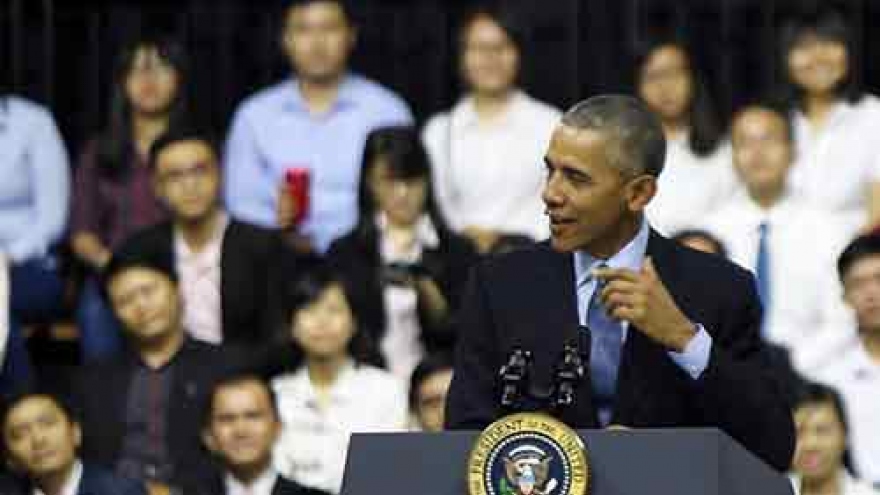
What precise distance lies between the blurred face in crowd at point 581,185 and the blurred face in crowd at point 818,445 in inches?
140

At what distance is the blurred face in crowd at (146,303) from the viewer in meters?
10.1

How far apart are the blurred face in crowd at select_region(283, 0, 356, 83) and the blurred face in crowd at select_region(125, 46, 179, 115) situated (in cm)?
51

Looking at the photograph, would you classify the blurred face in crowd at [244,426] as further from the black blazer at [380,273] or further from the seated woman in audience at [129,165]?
the seated woman in audience at [129,165]

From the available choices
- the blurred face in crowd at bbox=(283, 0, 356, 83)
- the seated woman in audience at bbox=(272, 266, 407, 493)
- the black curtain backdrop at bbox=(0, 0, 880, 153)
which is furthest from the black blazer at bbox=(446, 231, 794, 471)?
the black curtain backdrop at bbox=(0, 0, 880, 153)

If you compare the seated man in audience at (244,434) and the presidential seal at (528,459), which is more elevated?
the presidential seal at (528,459)

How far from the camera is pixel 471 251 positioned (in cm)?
1031

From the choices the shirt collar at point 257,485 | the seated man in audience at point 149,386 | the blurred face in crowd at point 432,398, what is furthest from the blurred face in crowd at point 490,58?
the shirt collar at point 257,485

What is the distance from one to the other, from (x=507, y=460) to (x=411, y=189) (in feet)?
16.2

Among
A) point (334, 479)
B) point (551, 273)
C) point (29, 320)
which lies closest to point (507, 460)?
point (551, 273)

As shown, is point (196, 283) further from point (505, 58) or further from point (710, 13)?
point (710, 13)

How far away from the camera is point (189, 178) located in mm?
10586

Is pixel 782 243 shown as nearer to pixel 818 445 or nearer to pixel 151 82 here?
pixel 818 445

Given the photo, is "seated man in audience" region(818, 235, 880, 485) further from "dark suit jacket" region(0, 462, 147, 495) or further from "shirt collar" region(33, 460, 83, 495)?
"shirt collar" region(33, 460, 83, 495)

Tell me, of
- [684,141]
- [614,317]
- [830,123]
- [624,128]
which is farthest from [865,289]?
[614,317]
